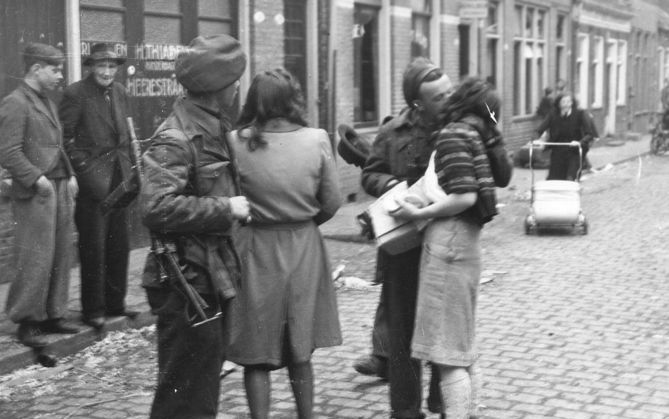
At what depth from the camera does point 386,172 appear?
5.68m

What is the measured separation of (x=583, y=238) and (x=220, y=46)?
8.72 m

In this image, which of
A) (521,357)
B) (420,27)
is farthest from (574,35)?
(521,357)

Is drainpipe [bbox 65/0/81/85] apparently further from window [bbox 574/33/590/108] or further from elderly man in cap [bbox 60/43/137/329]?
window [bbox 574/33/590/108]

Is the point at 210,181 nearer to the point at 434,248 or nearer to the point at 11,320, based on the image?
the point at 434,248

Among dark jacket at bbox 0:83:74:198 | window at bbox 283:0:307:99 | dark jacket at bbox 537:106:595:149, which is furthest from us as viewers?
window at bbox 283:0:307:99

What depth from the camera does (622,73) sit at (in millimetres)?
37531

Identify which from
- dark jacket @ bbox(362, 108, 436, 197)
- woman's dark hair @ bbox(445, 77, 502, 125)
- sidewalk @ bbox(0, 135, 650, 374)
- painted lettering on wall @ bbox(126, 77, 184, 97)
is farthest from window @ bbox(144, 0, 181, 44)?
woman's dark hair @ bbox(445, 77, 502, 125)

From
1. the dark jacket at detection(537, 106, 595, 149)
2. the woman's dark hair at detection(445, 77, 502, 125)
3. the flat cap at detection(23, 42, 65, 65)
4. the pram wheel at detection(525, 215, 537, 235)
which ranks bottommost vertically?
the pram wheel at detection(525, 215, 537, 235)

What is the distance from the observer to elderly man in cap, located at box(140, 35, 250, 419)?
419 cm

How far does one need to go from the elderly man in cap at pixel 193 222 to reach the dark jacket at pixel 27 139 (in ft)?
9.56

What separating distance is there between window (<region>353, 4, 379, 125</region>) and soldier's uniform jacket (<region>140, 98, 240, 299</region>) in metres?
12.4

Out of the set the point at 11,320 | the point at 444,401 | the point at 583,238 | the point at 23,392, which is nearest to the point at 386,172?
the point at 444,401

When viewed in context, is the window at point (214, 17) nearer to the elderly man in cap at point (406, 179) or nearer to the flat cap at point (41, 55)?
the flat cap at point (41, 55)

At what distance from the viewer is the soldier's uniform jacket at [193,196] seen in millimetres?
4160
